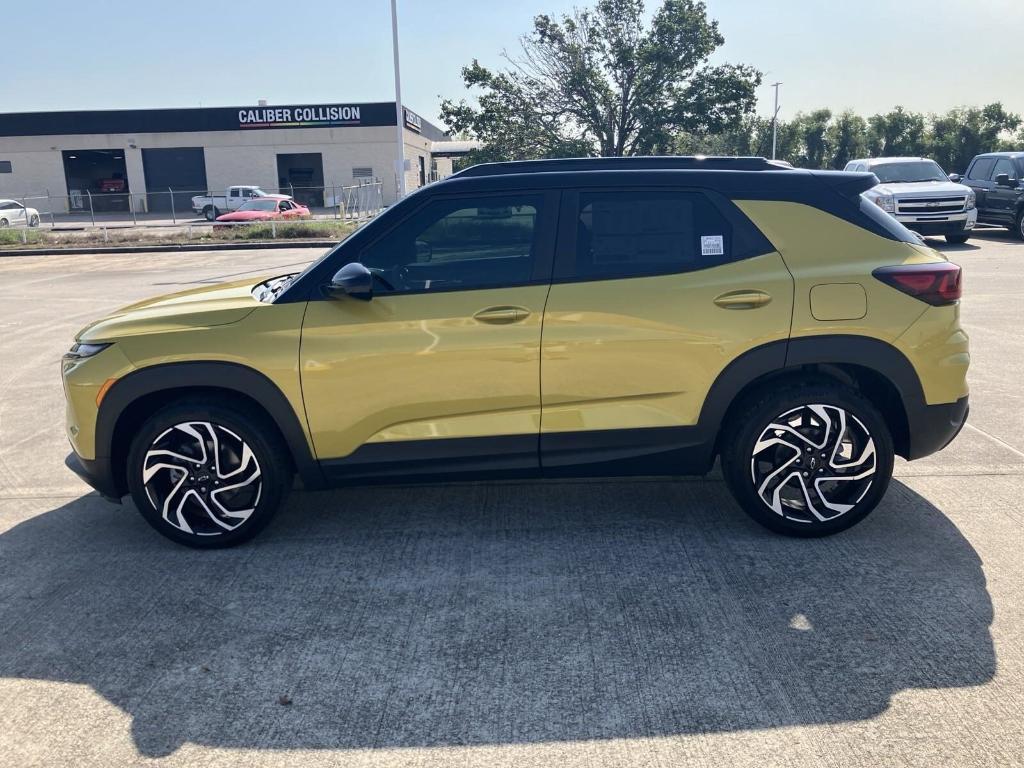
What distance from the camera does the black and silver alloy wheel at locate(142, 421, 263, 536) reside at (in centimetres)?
433

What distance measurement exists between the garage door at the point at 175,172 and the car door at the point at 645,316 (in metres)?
50.3

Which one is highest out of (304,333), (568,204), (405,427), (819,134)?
(819,134)

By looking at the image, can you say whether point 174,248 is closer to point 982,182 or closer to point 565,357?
point 982,182

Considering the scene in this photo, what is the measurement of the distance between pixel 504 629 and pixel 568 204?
2.01m

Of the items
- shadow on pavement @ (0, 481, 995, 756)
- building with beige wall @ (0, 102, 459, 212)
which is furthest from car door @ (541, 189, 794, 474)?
building with beige wall @ (0, 102, 459, 212)

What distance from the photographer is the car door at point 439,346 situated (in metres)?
4.21

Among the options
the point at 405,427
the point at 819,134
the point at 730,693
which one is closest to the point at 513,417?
the point at 405,427

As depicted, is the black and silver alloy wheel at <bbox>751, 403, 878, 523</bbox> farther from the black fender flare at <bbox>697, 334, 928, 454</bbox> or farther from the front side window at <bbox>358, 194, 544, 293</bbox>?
the front side window at <bbox>358, 194, 544, 293</bbox>

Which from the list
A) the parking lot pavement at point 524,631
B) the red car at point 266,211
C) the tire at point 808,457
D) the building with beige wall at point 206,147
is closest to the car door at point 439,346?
the parking lot pavement at point 524,631

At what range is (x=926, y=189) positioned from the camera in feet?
61.2

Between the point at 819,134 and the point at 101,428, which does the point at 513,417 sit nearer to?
the point at 101,428

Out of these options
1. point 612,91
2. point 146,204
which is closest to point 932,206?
point 612,91

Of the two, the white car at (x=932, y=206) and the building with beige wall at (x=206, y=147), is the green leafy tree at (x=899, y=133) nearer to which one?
the building with beige wall at (x=206, y=147)

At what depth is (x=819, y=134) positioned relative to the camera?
222 ft
